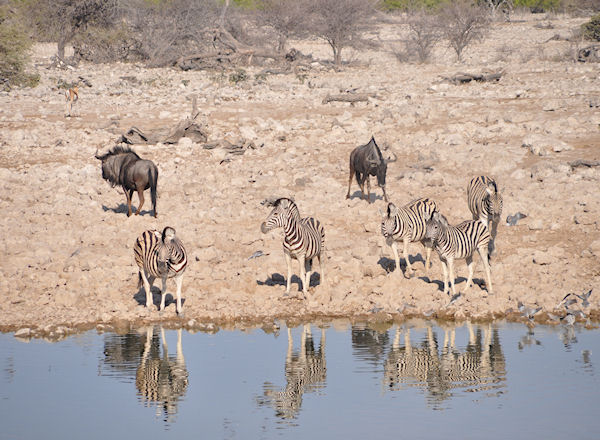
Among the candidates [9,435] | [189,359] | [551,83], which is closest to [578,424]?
[189,359]

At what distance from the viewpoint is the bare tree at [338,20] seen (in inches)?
1487

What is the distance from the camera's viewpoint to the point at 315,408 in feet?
27.7

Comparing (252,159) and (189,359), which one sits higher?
(252,159)

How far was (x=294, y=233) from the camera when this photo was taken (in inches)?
458

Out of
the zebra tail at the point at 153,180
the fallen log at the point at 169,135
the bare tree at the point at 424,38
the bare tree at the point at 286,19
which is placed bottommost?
the zebra tail at the point at 153,180

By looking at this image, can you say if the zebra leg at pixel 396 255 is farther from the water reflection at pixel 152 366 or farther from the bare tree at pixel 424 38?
the bare tree at pixel 424 38

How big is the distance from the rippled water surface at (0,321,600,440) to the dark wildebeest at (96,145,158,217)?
481 centimetres

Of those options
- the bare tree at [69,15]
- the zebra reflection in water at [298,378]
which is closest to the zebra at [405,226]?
the zebra reflection in water at [298,378]

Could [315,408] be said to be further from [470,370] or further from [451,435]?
[470,370]

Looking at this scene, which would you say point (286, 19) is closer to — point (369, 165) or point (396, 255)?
point (369, 165)

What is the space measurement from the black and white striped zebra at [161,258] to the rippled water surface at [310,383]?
0.69 m

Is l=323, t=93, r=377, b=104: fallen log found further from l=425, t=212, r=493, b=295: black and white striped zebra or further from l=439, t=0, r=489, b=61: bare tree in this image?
l=425, t=212, r=493, b=295: black and white striped zebra

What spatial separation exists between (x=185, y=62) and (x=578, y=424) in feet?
94.0

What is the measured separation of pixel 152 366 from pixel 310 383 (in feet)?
5.92
